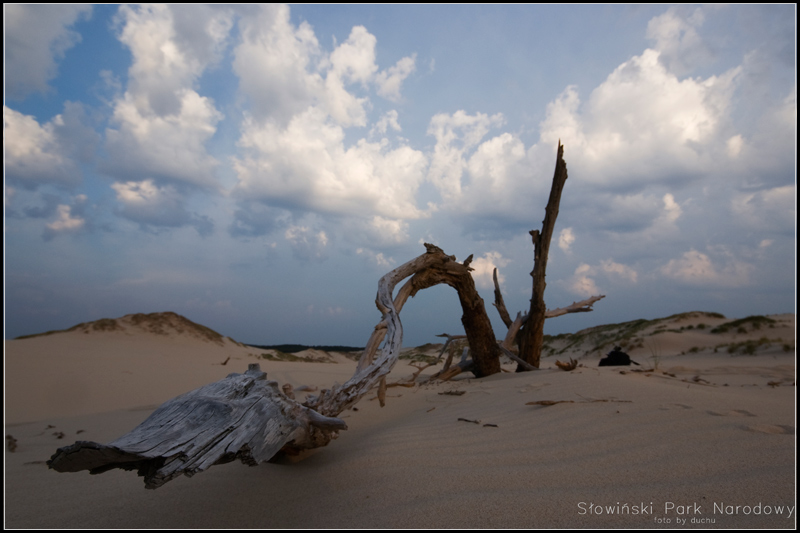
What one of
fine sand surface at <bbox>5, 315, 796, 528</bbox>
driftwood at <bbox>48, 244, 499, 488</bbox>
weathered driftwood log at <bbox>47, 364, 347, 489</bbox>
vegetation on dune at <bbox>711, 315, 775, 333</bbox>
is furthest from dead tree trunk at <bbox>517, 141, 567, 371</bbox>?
vegetation on dune at <bbox>711, 315, 775, 333</bbox>

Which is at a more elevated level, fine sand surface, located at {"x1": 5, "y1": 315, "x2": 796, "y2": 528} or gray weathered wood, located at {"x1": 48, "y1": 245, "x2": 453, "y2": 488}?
gray weathered wood, located at {"x1": 48, "y1": 245, "x2": 453, "y2": 488}

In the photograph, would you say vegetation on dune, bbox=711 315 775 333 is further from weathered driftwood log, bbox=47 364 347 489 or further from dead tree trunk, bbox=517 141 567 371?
weathered driftwood log, bbox=47 364 347 489

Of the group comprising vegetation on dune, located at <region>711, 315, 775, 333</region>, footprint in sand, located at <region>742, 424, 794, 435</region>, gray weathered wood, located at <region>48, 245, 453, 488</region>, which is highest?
gray weathered wood, located at <region>48, 245, 453, 488</region>

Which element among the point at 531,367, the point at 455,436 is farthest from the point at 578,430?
the point at 531,367

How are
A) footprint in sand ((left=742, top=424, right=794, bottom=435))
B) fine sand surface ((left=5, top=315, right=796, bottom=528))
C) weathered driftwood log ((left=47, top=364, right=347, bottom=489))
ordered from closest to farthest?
weathered driftwood log ((left=47, top=364, right=347, bottom=489)), fine sand surface ((left=5, top=315, right=796, bottom=528)), footprint in sand ((left=742, top=424, right=794, bottom=435))

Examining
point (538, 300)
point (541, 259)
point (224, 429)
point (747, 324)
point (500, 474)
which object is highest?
point (541, 259)

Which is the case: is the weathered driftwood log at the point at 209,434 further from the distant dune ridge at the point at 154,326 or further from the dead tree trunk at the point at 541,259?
the distant dune ridge at the point at 154,326

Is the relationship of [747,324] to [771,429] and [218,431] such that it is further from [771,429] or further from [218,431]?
[218,431]

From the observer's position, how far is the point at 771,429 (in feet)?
7.91

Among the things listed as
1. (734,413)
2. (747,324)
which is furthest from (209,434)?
(747,324)

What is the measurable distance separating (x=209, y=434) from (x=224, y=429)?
7 centimetres

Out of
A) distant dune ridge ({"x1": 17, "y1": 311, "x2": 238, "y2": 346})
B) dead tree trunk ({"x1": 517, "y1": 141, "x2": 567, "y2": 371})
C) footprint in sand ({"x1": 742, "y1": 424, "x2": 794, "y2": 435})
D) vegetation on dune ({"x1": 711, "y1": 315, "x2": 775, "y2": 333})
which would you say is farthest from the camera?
vegetation on dune ({"x1": 711, "y1": 315, "x2": 775, "y2": 333})

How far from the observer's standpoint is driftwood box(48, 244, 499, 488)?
4.14 ft

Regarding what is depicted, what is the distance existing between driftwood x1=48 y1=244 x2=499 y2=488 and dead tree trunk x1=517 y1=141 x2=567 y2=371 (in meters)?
3.55
